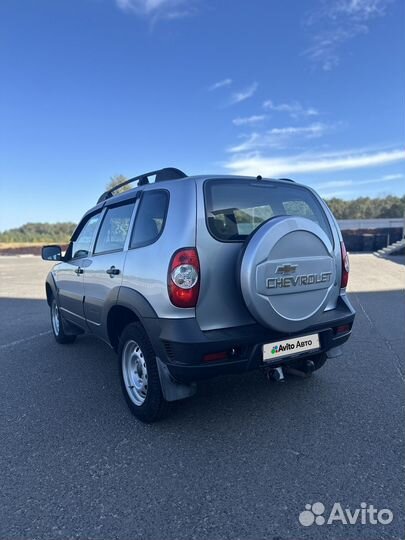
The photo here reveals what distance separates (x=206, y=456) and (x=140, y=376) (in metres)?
0.90

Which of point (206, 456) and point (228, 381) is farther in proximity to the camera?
point (228, 381)

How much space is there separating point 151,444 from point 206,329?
952 millimetres

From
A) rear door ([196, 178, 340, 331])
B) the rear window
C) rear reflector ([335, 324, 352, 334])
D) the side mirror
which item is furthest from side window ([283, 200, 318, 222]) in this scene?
the side mirror

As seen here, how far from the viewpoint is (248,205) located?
2883mm

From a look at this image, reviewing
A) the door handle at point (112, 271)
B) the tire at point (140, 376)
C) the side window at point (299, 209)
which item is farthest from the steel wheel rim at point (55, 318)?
the side window at point (299, 209)

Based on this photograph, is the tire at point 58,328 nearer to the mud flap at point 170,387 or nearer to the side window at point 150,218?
the side window at point 150,218

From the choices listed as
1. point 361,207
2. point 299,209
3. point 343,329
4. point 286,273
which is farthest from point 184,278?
point 361,207

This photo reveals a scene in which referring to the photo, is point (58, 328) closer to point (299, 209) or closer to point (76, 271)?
point (76, 271)

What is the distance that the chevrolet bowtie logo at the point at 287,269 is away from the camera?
2.52 meters

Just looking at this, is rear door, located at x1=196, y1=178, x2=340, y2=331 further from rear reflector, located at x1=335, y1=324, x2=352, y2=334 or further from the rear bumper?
rear reflector, located at x1=335, y1=324, x2=352, y2=334

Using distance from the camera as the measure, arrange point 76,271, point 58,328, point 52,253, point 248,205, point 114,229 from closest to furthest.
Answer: point 248,205 < point 114,229 < point 76,271 < point 52,253 < point 58,328

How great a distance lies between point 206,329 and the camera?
2496mm

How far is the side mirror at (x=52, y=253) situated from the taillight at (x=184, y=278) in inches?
111

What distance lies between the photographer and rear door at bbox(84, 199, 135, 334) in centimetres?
317
